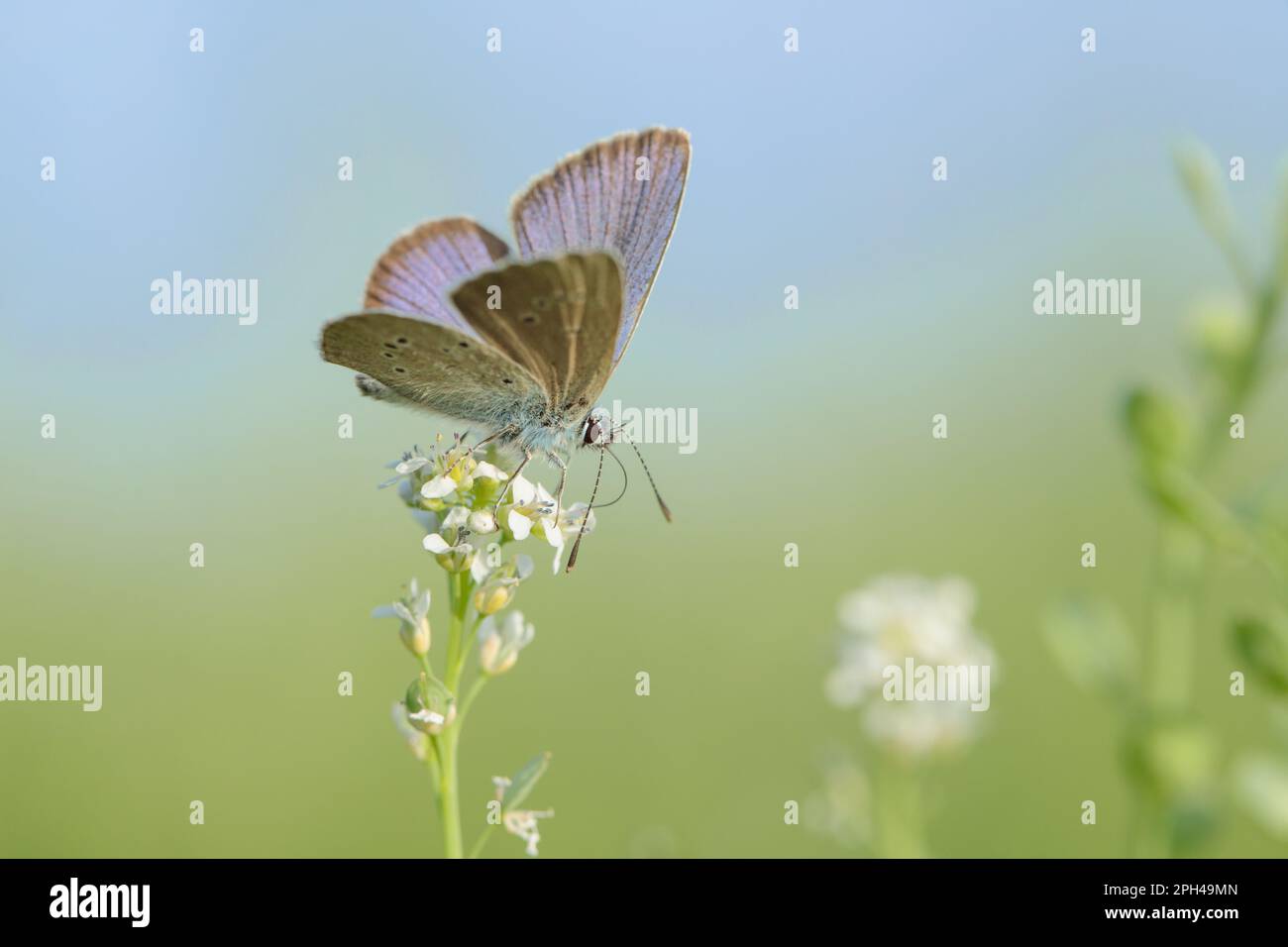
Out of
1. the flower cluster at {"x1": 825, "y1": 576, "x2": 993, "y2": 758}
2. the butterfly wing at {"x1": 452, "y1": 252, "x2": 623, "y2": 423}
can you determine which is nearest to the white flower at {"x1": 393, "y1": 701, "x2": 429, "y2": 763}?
the flower cluster at {"x1": 825, "y1": 576, "x2": 993, "y2": 758}

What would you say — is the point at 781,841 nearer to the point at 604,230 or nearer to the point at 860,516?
the point at 604,230

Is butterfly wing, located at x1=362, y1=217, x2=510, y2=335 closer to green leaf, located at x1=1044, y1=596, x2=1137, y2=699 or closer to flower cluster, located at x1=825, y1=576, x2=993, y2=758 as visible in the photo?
flower cluster, located at x1=825, y1=576, x2=993, y2=758

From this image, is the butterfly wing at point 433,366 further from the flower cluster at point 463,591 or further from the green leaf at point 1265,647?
the green leaf at point 1265,647

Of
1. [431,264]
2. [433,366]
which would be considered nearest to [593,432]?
[433,366]

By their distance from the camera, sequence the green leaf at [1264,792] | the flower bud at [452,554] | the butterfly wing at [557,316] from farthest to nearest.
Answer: the butterfly wing at [557,316] → the flower bud at [452,554] → the green leaf at [1264,792]

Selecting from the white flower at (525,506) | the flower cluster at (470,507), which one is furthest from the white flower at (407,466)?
the white flower at (525,506)

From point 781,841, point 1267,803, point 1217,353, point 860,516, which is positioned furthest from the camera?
point 860,516
